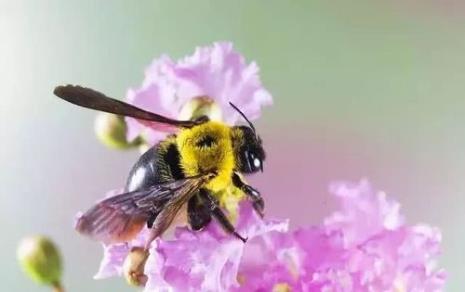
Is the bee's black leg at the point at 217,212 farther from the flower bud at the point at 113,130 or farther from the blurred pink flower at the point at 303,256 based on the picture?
the flower bud at the point at 113,130

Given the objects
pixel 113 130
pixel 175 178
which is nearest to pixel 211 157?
pixel 175 178

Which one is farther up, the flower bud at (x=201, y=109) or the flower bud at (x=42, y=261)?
the flower bud at (x=201, y=109)

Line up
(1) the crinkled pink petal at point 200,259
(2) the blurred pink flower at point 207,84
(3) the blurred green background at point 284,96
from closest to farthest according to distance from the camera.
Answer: (1) the crinkled pink petal at point 200,259, (2) the blurred pink flower at point 207,84, (3) the blurred green background at point 284,96

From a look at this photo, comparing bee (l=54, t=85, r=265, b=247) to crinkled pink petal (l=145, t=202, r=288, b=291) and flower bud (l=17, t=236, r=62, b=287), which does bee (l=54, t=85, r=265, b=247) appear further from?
flower bud (l=17, t=236, r=62, b=287)

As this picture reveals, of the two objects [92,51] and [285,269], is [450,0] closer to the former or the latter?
[92,51]

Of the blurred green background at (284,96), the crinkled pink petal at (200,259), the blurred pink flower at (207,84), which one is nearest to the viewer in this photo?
the crinkled pink petal at (200,259)

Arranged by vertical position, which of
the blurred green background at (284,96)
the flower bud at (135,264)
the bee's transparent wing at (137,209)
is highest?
the blurred green background at (284,96)

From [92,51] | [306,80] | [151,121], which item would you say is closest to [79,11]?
[92,51]

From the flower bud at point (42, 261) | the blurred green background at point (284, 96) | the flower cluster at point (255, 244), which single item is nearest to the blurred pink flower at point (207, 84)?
the flower cluster at point (255, 244)
